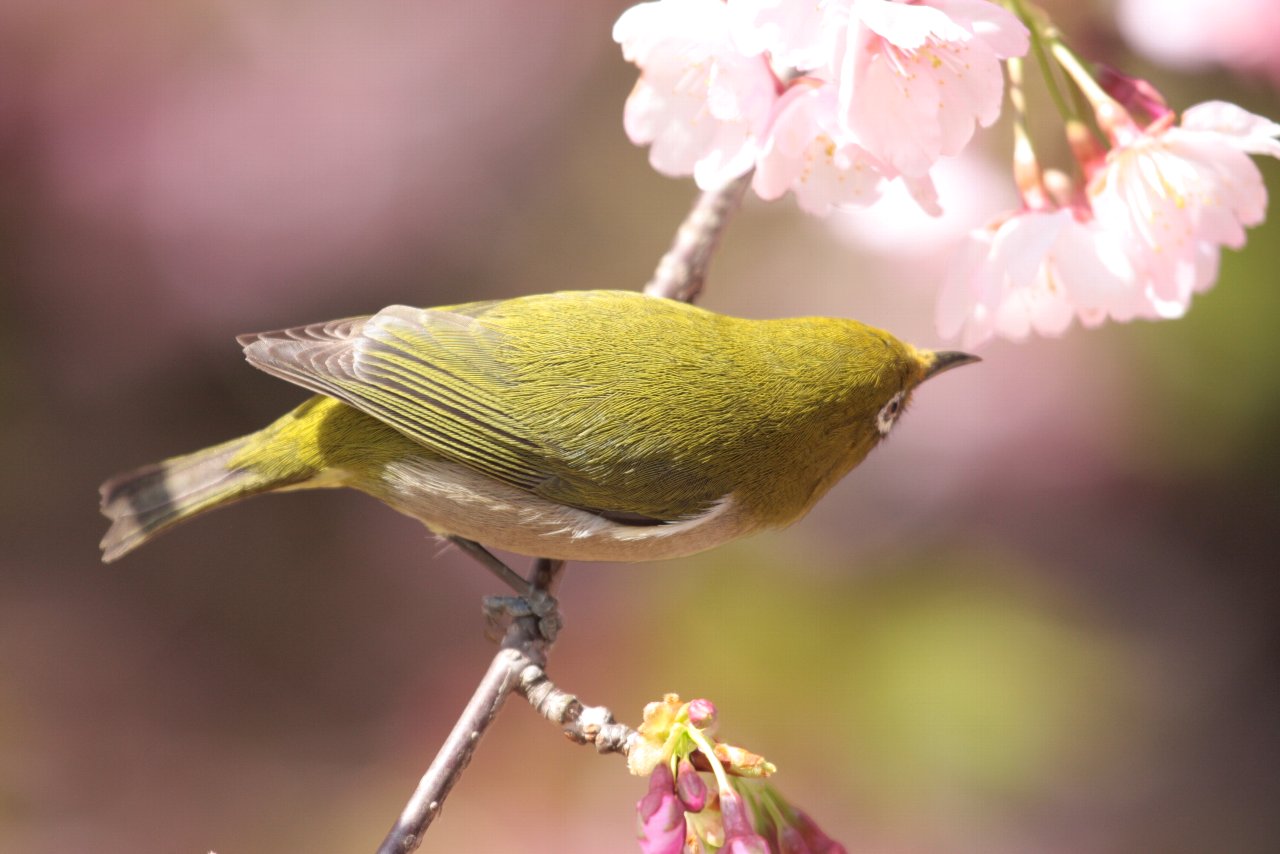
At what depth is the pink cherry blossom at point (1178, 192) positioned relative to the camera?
1.25 m

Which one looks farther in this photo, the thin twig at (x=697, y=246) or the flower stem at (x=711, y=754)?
the thin twig at (x=697, y=246)

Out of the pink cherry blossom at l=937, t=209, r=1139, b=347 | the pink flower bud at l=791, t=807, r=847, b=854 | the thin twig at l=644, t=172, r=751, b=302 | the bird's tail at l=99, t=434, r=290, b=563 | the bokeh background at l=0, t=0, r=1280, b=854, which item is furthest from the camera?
the bokeh background at l=0, t=0, r=1280, b=854

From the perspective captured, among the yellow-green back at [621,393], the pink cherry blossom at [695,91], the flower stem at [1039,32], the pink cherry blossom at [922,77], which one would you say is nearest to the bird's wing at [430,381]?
the yellow-green back at [621,393]

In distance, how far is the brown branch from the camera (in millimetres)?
1242

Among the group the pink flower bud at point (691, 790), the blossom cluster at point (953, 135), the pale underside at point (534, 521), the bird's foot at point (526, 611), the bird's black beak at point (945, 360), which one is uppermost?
the blossom cluster at point (953, 135)

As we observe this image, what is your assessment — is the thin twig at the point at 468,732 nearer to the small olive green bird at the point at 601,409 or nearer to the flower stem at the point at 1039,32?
the small olive green bird at the point at 601,409

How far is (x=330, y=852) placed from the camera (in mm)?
2785

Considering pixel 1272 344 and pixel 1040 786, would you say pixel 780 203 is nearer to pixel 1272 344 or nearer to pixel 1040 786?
pixel 1272 344

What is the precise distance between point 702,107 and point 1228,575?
2444mm

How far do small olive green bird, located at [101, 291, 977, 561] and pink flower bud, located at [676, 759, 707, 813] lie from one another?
0.53 meters

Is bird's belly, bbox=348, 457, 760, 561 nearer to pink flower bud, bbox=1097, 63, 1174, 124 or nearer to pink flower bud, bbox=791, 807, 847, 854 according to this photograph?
pink flower bud, bbox=791, 807, 847, 854

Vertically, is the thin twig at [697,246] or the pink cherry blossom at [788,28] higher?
the pink cherry blossom at [788,28]

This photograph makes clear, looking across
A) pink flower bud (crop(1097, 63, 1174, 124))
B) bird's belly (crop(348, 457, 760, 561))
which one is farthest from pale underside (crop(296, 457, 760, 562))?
pink flower bud (crop(1097, 63, 1174, 124))

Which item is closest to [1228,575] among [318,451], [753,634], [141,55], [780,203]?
[753,634]
